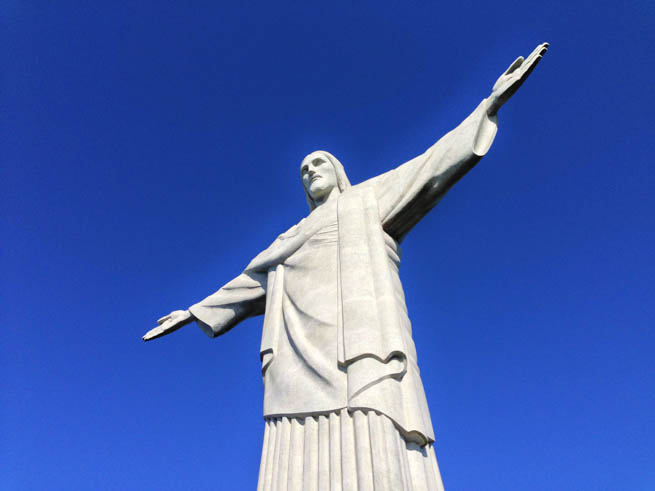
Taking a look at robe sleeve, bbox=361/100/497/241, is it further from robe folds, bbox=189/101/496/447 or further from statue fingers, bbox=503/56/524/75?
statue fingers, bbox=503/56/524/75

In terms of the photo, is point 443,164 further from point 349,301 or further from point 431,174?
point 349,301

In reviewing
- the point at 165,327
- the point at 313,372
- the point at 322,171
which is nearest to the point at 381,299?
the point at 313,372

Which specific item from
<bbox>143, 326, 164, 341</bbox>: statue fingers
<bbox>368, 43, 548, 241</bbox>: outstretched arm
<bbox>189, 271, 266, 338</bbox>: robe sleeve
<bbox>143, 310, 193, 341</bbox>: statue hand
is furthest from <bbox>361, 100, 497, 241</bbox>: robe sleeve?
<bbox>143, 326, 164, 341</bbox>: statue fingers

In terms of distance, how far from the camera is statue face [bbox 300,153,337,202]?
7430 mm

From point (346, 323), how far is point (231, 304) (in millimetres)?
2615

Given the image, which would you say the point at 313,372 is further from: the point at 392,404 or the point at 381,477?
the point at 381,477

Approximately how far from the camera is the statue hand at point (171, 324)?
7.47 m

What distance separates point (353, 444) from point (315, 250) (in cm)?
250

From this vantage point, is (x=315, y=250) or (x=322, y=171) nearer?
(x=315, y=250)

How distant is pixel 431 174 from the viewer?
6.12 meters

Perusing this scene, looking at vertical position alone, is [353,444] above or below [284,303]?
below

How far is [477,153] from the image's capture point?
5.87m

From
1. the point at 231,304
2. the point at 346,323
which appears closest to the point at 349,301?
the point at 346,323

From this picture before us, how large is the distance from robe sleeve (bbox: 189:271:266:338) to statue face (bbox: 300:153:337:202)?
135 centimetres
